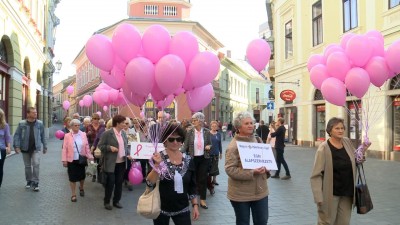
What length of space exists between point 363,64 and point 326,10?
12930mm

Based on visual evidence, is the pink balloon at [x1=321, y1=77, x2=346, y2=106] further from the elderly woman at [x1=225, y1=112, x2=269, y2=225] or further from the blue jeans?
the blue jeans

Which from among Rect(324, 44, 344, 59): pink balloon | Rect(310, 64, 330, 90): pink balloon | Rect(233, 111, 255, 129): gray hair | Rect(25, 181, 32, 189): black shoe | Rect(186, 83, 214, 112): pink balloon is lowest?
Rect(25, 181, 32, 189): black shoe

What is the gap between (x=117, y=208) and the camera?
6.97 meters

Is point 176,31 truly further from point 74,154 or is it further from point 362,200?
point 362,200

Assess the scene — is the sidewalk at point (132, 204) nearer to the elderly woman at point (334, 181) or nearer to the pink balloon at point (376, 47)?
the elderly woman at point (334, 181)

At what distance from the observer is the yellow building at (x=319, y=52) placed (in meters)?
14.4

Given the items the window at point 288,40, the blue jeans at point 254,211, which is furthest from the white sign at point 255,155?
the window at point 288,40

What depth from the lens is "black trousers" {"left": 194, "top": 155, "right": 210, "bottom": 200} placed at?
7.14 metres

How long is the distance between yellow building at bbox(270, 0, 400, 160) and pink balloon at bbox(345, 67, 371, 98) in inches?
194

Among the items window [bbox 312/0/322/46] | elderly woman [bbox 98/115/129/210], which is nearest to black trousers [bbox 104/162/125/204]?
elderly woman [bbox 98/115/129/210]

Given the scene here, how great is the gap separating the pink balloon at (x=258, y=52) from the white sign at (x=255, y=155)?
4305 millimetres

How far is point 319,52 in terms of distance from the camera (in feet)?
65.6

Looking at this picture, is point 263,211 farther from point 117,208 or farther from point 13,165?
point 13,165

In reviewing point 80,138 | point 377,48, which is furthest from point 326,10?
point 80,138
